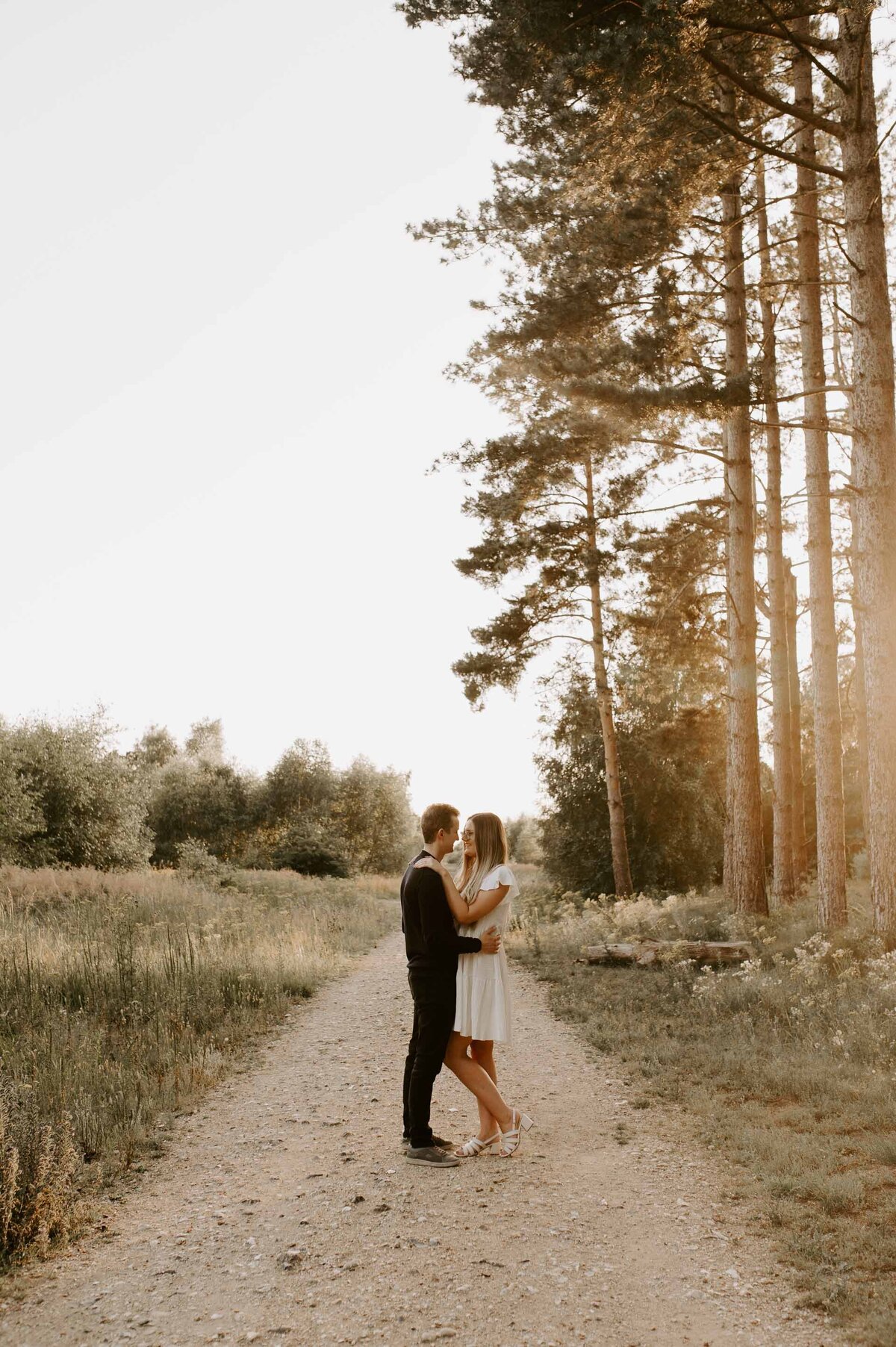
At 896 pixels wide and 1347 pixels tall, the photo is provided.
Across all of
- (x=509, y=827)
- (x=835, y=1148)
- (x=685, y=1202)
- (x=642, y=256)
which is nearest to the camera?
(x=685, y=1202)

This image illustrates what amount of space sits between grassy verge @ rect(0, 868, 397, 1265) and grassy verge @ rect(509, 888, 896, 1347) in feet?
10.9

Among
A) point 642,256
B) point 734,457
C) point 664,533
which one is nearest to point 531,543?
point 664,533

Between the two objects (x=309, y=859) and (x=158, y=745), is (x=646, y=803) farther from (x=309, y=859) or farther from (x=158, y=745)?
(x=158, y=745)

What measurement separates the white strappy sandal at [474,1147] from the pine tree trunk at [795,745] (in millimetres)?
12253

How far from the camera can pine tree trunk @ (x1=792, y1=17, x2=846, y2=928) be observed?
1213 cm

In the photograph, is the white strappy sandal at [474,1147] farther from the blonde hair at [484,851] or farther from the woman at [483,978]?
the blonde hair at [484,851]

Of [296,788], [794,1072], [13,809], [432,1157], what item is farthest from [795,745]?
[296,788]

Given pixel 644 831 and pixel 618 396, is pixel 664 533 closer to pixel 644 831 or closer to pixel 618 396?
pixel 618 396

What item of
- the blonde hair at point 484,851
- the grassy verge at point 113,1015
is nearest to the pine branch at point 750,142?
the blonde hair at point 484,851

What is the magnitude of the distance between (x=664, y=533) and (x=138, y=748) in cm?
5590

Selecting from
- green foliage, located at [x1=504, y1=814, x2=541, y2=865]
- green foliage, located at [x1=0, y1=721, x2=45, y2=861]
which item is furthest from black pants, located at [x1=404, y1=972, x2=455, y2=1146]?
green foliage, located at [x1=504, y1=814, x2=541, y2=865]

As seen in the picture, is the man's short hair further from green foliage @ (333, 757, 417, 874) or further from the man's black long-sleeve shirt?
green foliage @ (333, 757, 417, 874)

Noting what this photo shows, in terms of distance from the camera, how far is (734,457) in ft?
46.8

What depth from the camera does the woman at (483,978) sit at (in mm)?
5613
